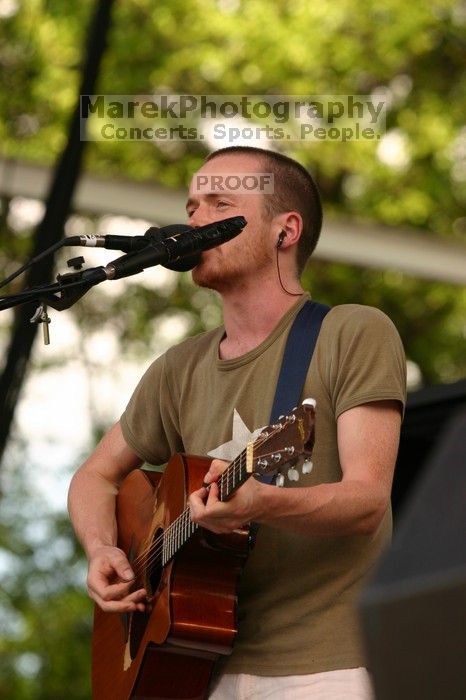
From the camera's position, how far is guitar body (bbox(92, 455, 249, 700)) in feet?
9.39

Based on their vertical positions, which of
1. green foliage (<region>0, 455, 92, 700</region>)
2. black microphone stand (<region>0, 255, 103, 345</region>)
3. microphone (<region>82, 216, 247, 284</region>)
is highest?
microphone (<region>82, 216, 247, 284</region>)

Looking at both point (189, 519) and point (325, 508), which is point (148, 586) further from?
point (325, 508)

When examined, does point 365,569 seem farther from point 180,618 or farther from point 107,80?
point 107,80

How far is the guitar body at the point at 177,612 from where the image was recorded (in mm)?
2861

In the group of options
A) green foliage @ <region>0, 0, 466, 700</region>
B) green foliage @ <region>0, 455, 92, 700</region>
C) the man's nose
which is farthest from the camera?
green foliage @ <region>0, 455, 92, 700</region>

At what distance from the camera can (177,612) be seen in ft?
9.46

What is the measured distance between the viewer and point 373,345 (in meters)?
2.89

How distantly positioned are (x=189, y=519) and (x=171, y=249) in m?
0.63

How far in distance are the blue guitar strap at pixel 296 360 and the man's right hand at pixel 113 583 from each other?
0.57 meters

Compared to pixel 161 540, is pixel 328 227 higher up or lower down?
higher up

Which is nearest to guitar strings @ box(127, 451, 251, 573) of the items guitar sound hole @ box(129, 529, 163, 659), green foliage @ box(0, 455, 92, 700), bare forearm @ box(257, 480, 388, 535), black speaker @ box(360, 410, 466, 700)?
guitar sound hole @ box(129, 529, 163, 659)

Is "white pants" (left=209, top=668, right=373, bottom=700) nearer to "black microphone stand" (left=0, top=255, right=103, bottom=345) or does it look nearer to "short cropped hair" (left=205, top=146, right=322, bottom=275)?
"black microphone stand" (left=0, top=255, right=103, bottom=345)

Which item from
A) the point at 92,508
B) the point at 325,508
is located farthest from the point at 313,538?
the point at 92,508

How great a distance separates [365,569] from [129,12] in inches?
384
